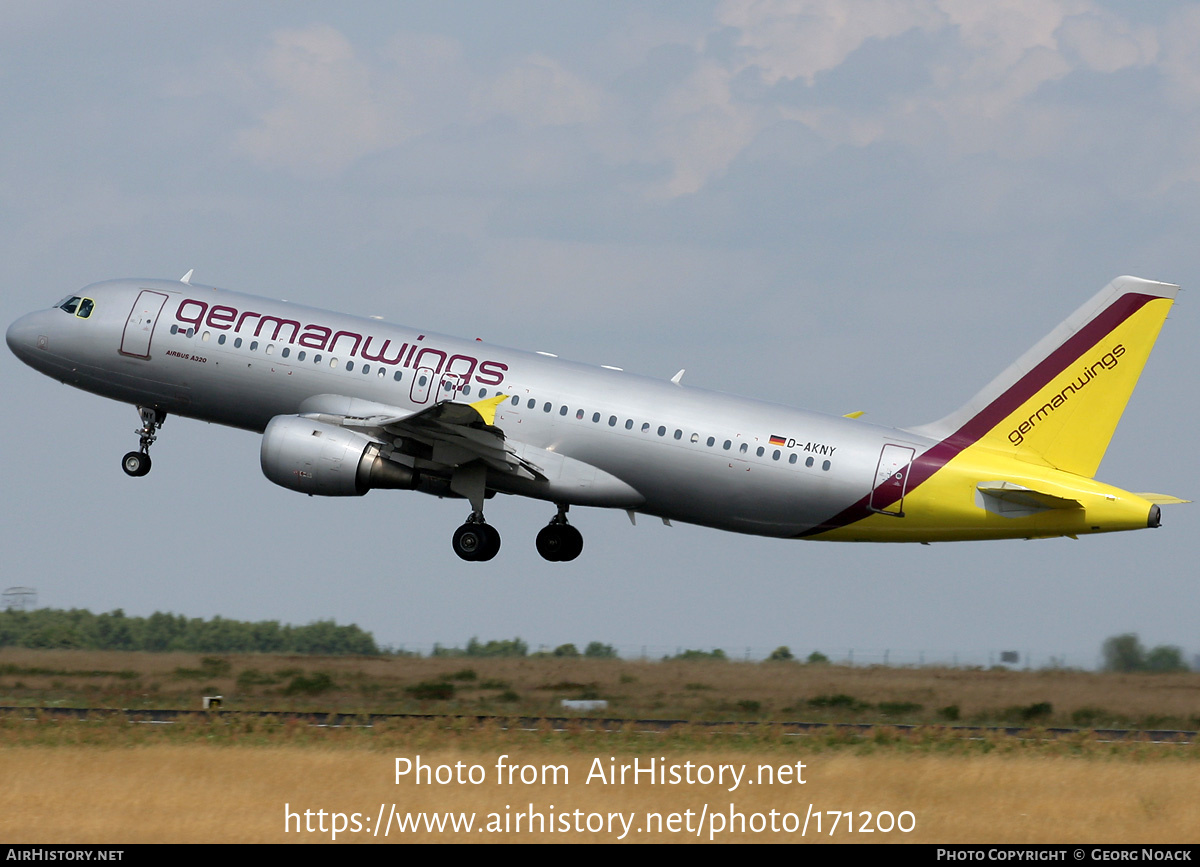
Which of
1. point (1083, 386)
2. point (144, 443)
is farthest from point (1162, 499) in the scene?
point (144, 443)

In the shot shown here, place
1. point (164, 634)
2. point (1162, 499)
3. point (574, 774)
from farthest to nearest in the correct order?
point (164, 634) → point (1162, 499) → point (574, 774)

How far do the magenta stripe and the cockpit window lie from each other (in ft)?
64.9

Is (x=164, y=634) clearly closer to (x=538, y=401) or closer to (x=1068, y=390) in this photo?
(x=538, y=401)

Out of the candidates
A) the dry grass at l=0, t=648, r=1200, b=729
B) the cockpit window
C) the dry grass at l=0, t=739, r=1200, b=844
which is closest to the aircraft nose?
the cockpit window

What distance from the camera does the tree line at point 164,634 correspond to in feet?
173

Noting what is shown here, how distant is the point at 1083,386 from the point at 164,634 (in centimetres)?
3788

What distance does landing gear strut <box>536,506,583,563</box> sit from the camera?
40.8 m

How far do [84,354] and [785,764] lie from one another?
22.4m

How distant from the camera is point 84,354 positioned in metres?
40.1

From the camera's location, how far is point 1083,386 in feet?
118

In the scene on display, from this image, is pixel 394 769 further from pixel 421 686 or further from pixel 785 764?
pixel 421 686

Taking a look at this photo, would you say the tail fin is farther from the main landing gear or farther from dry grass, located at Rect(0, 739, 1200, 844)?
the main landing gear
